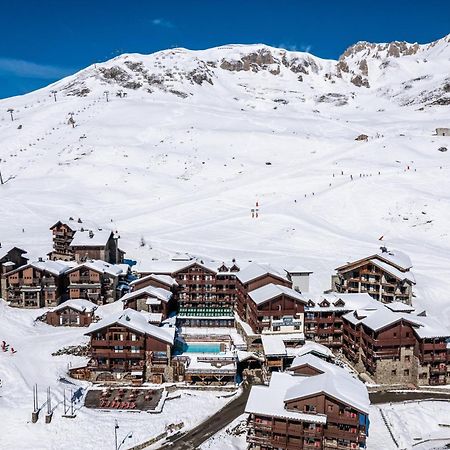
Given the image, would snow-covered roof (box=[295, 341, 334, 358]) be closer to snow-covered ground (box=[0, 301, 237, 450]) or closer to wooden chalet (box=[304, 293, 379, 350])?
wooden chalet (box=[304, 293, 379, 350])

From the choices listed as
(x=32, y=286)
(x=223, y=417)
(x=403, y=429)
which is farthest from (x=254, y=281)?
(x=32, y=286)

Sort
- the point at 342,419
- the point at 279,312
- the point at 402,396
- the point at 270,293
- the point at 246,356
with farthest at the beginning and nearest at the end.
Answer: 1. the point at 270,293
2. the point at 279,312
3. the point at 246,356
4. the point at 402,396
5. the point at 342,419

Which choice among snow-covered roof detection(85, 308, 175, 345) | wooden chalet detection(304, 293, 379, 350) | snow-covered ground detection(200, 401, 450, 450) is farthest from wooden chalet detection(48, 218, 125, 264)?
snow-covered ground detection(200, 401, 450, 450)

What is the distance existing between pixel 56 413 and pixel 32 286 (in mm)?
25340

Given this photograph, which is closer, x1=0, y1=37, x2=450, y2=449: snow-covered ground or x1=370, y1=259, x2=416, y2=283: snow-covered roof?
x1=0, y1=37, x2=450, y2=449: snow-covered ground

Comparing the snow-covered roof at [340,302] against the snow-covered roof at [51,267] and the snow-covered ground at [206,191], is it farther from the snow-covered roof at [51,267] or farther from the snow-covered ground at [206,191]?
the snow-covered roof at [51,267]

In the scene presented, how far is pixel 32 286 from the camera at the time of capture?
59.8 meters

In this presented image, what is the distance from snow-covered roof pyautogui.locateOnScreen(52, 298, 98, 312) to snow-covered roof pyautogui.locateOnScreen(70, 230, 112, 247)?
988cm

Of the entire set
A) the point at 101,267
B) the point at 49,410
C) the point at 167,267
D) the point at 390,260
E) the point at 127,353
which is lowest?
the point at 49,410

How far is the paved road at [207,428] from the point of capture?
35688 mm

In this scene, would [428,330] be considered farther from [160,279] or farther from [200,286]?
[160,279]

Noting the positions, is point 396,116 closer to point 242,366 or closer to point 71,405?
point 242,366

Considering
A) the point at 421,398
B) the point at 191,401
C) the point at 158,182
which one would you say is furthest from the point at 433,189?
the point at 191,401

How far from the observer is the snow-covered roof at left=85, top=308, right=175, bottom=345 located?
44875mm
